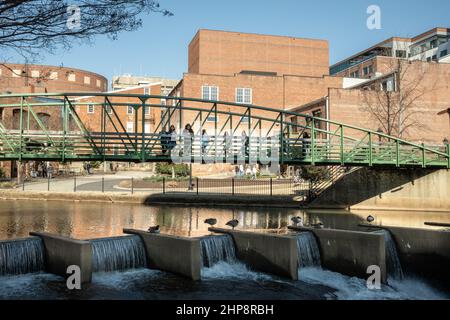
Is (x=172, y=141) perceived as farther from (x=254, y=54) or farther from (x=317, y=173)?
(x=254, y=54)

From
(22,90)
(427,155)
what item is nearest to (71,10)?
(427,155)

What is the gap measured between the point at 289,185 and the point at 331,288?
2406cm

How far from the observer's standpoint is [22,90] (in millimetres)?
61156

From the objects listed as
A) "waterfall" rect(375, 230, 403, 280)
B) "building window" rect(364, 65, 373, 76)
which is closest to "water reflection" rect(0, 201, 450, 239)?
"waterfall" rect(375, 230, 403, 280)

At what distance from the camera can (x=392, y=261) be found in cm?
1316

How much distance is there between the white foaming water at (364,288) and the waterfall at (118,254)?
440cm

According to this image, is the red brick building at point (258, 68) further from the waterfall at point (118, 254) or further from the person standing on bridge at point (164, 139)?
the waterfall at point (118, 254)

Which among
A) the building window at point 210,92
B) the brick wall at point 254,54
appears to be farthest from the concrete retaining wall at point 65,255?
the brick wall at point 254,54

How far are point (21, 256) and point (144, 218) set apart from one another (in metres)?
9.80

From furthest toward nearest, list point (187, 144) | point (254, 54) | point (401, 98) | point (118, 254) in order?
point (254, 54) < point (401, 98) < point (187, 144) < point (118, 254)

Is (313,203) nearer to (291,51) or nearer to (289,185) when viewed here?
(289,185)

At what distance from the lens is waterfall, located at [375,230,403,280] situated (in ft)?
42.4

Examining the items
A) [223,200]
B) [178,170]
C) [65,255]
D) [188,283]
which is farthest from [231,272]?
[178,170]

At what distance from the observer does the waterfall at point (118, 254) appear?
11.8 m
